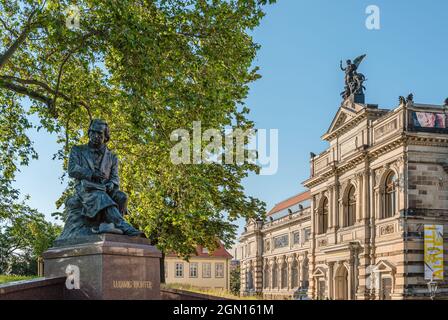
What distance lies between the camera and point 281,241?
74188 mm

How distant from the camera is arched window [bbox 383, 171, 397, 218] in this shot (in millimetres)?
40062

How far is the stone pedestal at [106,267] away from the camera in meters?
10.6

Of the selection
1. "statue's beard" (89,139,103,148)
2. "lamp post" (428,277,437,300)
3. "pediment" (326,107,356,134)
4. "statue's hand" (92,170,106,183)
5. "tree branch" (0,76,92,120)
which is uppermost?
"pediment" (326,107,356,134)

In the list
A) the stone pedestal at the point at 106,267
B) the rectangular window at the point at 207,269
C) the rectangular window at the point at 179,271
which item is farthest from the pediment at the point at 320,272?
the rectangular window at the point at 179,271

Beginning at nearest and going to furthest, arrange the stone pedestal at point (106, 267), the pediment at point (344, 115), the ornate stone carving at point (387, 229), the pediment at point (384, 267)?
1. the stone pedestal at point (106, 267)
2. the pediment at point (384, 267)
3. the ornate stone carving at point (387, 229)
4. the pediment at point (344, 115)

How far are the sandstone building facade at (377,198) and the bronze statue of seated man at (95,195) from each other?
2850 centimetres

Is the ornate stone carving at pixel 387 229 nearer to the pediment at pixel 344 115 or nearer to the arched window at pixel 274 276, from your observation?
the pediment at pixel 344 115

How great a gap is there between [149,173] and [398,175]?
74.5 feet

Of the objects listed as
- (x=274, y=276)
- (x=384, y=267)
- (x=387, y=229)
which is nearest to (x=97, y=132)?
(x=384, y=267)

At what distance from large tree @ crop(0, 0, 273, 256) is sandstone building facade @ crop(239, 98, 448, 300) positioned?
1903 centimetres

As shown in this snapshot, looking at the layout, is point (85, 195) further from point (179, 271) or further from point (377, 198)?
point (179, 271)

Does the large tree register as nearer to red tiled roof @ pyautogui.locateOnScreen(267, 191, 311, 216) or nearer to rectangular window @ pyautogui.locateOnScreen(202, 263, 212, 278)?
red tiled roof @ pyautogui.locateOnScreen(267, 191, 311, 216)

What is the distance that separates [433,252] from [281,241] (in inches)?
1485

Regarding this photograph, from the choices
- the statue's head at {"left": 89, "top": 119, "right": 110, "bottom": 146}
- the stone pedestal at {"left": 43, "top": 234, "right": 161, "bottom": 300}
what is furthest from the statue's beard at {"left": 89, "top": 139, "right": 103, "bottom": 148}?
the stone pedestal at {"left": 43, "top": 234, "right": 161, "bottom": 300}
